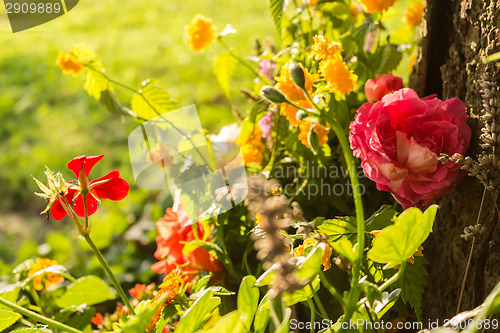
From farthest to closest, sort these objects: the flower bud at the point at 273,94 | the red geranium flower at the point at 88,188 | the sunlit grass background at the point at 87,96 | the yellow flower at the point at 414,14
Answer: the sunlit grass background at the point at 87,96 < the yellow flower at the point at 414,14 < the red geranium flower at the point at 88,188 < the flower bud at the point at 273,94

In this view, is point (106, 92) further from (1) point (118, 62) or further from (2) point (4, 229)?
(1) point (118, 62)

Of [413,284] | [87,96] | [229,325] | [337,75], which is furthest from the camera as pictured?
[87,96]

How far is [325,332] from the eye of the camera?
61 cm

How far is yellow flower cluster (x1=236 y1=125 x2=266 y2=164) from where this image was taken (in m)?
1.02

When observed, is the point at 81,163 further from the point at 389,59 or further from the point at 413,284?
the point at 389,59

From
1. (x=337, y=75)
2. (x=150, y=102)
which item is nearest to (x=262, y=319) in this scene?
(x=337, y=75)

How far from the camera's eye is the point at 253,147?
1043 millimetres

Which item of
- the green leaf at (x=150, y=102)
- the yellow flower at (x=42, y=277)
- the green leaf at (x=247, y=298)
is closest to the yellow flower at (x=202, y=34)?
the green leaf at (x=150, y=102)

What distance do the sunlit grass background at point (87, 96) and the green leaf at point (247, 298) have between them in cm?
110

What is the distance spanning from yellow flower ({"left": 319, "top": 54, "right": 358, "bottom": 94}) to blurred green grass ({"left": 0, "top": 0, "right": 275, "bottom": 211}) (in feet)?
3.65

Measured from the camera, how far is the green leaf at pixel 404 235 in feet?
1.66

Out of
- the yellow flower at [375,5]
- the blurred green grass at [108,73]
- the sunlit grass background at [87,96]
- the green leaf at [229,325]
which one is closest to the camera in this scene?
the green leaf at [229,325]

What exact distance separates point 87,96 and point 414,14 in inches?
97.0

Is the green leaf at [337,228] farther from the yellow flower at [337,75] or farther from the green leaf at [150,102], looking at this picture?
the green leaf at [150,102]
